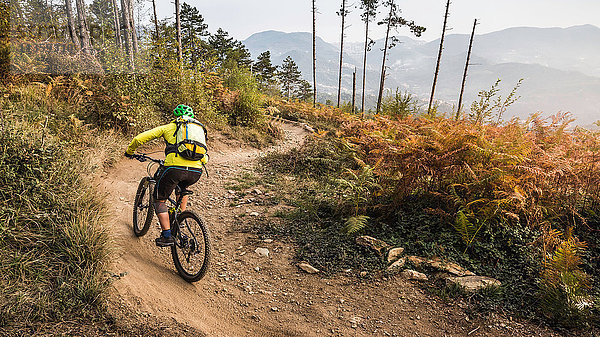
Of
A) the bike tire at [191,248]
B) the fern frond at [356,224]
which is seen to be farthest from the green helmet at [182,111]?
the fern frond at [356,224]

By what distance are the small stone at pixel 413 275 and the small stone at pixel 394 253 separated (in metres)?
0.29

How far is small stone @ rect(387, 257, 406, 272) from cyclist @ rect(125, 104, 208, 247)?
10.5 ft

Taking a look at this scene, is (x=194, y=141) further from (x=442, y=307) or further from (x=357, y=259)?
(x=442, y=307)

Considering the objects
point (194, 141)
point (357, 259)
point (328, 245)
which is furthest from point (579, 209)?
point (194, 141)

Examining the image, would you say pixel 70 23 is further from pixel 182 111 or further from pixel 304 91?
pixel 304 91

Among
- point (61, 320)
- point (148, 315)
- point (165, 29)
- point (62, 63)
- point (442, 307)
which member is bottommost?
point (442, 307)

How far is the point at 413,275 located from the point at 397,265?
0.89ft

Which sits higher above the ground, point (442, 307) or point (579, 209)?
point (579, 209)

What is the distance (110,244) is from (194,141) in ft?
5.47

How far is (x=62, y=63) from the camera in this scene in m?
10.7

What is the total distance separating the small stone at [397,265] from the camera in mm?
4371

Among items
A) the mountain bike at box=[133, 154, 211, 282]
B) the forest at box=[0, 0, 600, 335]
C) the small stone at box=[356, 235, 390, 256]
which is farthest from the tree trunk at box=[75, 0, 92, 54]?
the small stone at box=[356, 235, 390, 256]

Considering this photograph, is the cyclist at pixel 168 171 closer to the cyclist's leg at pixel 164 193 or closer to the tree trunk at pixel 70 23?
the cyclist's leg at pixel 164 193

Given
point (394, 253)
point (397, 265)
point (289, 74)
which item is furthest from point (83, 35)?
point (289, 74)
